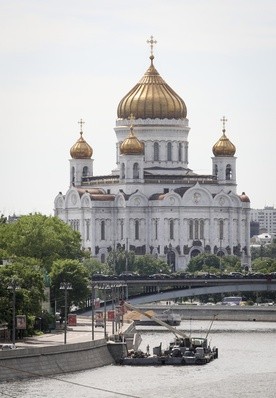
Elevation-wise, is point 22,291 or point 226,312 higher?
point 226,312

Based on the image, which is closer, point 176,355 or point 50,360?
point 50,360

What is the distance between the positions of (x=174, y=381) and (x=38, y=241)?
52.6m

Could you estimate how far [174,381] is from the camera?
124 meters

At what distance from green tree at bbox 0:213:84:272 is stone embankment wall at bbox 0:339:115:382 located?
36.8 meters

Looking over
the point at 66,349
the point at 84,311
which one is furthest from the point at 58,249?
the point at 66,349

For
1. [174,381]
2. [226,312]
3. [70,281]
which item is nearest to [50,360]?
[174,381]

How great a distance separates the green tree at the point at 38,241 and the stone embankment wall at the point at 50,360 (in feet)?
121

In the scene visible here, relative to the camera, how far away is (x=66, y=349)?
124062mm

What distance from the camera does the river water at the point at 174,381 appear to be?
381ft

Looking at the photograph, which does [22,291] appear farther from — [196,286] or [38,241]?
[196,286]

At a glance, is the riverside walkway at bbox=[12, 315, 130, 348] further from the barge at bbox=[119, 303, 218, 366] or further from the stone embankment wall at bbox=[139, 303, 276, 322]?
the stone embankment wall at bbox=[139, 303, 276, 322]

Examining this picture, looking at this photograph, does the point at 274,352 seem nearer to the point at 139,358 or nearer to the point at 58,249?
the point at 139,358

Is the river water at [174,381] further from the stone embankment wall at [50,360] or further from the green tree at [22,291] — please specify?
the green tree at [22,291]

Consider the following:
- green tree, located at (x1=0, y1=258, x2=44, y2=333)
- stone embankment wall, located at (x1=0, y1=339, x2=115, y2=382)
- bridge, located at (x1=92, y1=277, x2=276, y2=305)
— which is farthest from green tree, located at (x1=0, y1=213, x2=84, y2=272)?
stone embankment wall, located at (x1=0, y1=339, x2=115, y2=382)
